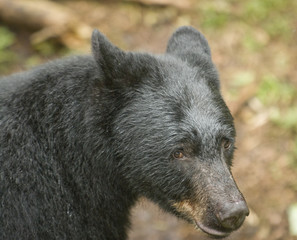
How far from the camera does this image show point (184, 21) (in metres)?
10.5

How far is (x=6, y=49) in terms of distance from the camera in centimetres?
986

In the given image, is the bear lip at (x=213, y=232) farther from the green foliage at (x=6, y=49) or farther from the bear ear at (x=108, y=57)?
the green foliage at (x=6, y=49)

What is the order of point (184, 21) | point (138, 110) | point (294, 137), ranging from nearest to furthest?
point (138, 110), point (294, 137), point (184, 21)

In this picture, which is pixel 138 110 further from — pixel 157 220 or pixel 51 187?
pixel 157 220

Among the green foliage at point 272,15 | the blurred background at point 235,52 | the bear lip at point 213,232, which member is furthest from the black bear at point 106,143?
the green foliage at point 272,15

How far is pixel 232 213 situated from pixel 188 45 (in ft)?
6.80

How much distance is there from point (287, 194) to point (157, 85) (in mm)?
3431

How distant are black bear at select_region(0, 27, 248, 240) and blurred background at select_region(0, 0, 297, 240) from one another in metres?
2.47

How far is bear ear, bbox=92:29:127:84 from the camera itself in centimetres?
442

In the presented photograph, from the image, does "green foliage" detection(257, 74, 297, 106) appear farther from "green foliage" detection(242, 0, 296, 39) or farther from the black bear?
the black bear

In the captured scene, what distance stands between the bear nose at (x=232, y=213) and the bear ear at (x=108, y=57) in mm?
1587

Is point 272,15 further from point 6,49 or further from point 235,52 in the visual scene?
point 6,49

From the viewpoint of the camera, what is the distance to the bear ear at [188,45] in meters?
5.25

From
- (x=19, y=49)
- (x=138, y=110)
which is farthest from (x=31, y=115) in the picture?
(x=19, y=49)
